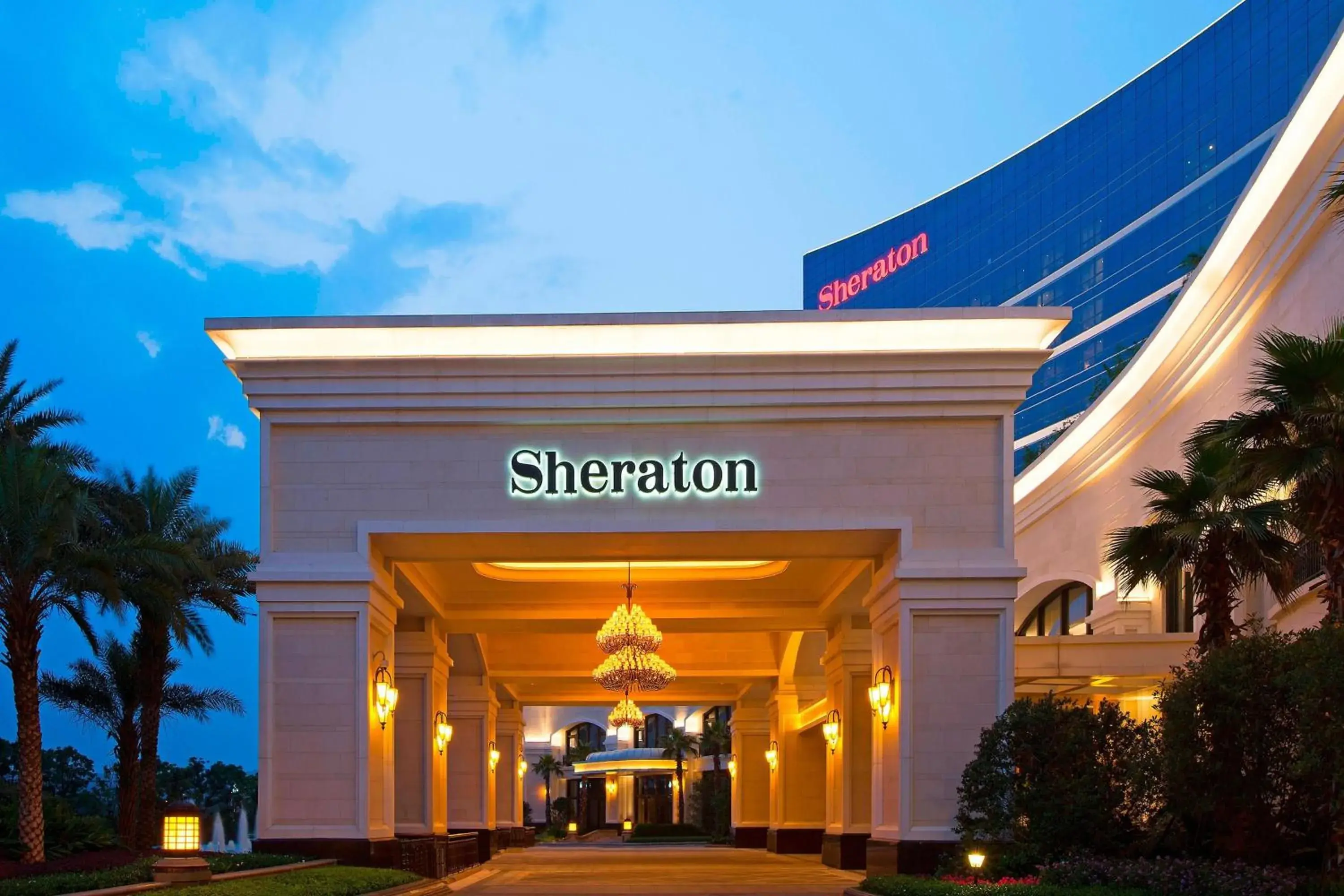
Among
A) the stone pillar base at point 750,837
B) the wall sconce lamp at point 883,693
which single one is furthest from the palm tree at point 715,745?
the wall sconce lamp at point 883,693

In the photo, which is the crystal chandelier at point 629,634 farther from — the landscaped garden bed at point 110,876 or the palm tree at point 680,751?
the palm tree at point 680,751

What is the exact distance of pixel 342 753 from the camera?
1925 cm

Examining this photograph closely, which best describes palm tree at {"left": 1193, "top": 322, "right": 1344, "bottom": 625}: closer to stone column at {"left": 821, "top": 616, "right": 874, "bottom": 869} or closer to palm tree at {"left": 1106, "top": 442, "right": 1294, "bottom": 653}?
palm tree at {"left": 1106, "top": 442, "right": 1294, "bottom": 653}

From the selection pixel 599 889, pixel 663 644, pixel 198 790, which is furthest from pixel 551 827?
pixel 599 889

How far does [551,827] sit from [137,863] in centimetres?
5427

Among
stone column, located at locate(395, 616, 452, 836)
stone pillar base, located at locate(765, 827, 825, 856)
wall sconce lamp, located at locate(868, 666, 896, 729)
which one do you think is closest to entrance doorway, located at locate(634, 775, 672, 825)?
stone pillar base, located at locate(765, 827, 825, 856)

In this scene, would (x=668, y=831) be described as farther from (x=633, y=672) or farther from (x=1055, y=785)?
(x=1055, y=785)

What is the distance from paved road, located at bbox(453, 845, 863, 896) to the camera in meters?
21.5

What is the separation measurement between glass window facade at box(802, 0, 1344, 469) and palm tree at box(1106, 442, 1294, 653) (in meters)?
30.3

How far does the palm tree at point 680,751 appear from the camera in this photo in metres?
73.3

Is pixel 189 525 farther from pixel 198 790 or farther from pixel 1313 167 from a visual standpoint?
pixel 198 790

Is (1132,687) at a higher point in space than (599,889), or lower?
higher

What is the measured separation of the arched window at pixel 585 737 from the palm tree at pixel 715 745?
945 cm

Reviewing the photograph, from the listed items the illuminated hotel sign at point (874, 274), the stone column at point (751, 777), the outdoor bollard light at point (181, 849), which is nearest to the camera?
the outdoor bollard light at point (181, 849)
